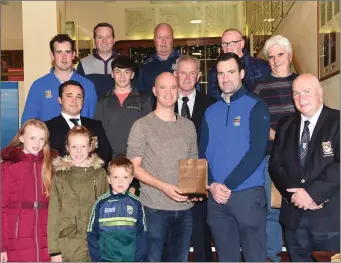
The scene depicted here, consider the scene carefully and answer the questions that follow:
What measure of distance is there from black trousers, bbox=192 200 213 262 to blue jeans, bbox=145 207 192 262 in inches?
11.6

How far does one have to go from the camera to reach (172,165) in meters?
3.76

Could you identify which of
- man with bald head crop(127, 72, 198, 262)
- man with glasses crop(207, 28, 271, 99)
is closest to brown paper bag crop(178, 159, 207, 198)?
man with bald head crop(127, 72, 198, 262)

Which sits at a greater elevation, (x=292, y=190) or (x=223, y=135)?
(x=223, y=135)

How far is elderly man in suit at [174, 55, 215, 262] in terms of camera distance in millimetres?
4148

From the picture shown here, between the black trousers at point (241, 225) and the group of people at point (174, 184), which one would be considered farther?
the black trousers at point (241, 225)

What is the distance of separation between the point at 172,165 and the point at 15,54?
22.7 feet

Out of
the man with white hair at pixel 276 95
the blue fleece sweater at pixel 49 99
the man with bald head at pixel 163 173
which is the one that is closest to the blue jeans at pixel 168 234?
the man with bald head at pixel 163 173

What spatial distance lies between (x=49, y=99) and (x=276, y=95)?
1983 mm

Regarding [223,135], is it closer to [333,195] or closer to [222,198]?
[222,198]

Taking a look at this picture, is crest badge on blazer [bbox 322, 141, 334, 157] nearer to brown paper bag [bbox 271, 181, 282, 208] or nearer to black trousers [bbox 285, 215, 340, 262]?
black trousers [bbox 285, 215, 340, 262]

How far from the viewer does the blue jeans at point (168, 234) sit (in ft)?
12.0

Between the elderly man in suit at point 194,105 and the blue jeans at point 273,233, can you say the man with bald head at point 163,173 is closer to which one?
the elderly man in suit at point 194,105

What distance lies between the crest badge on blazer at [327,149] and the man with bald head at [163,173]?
3.25ft

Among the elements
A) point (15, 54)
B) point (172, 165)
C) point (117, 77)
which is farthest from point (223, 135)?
point (15, 54)
